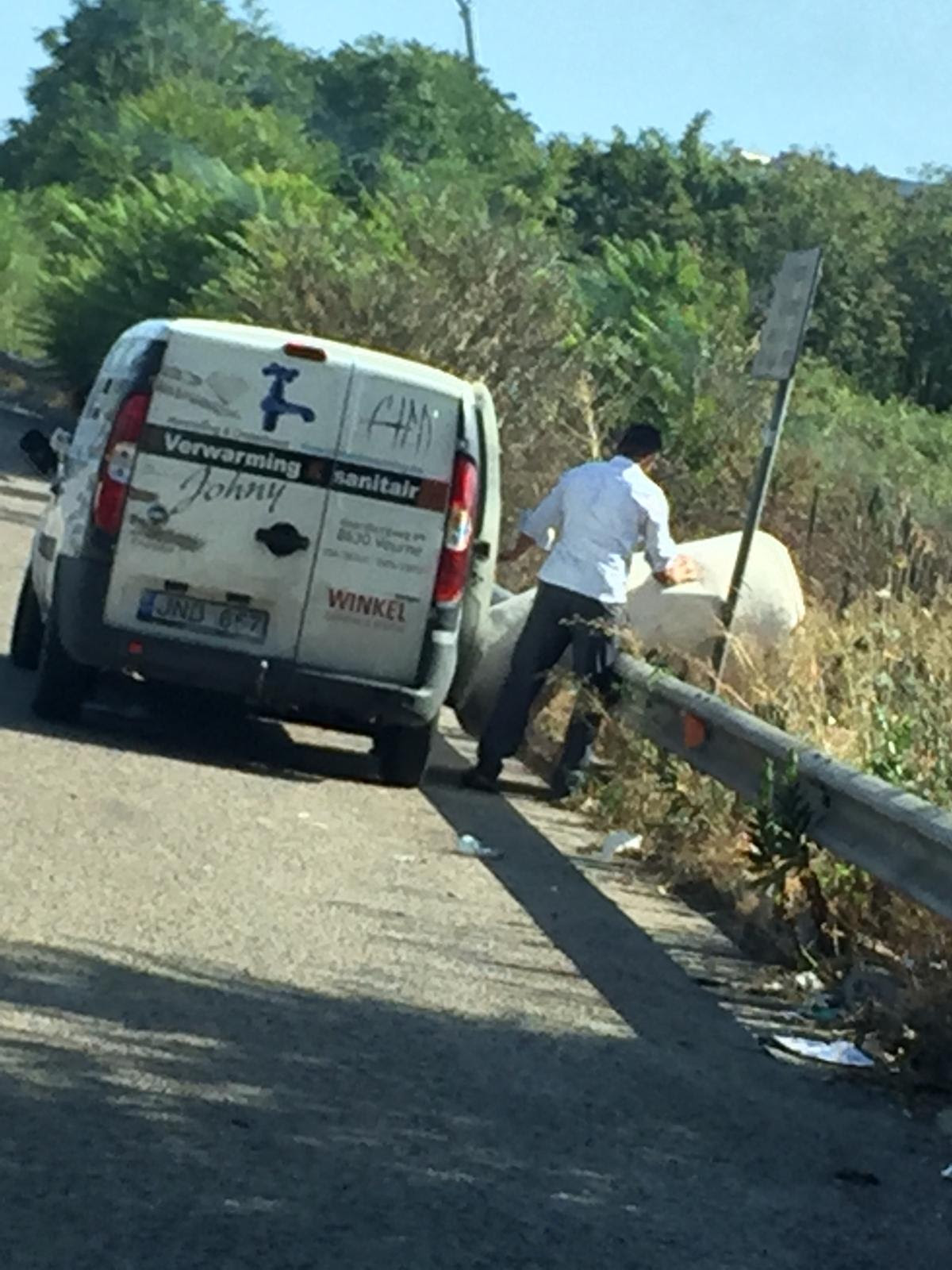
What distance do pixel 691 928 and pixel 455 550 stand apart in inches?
112

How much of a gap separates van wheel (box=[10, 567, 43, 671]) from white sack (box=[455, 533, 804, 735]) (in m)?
2.22

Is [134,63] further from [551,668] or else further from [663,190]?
[551,668]

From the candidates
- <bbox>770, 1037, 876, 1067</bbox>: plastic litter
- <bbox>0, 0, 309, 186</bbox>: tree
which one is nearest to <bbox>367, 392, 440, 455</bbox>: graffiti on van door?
<bbox>770, 1037, 876, 1067</bbox>: plastic litter

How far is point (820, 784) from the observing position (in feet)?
31.3

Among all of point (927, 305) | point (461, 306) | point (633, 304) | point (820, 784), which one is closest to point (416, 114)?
point (927, 305)

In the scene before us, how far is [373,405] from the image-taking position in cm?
1225

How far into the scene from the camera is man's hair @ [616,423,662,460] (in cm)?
1324

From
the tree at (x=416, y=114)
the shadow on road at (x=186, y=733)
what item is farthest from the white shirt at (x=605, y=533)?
the tree at (x=416, y=114)

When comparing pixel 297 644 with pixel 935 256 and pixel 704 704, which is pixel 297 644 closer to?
pixel 704 704

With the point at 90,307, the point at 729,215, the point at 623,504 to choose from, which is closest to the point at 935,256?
the point at 729,215

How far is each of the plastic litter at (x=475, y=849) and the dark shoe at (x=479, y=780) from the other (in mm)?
1743

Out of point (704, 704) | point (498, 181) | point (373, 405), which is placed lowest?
point (704, 704)

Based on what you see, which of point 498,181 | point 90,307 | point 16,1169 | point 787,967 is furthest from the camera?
point 498,181

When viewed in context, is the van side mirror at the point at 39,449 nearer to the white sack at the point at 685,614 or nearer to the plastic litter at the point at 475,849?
the white sack at the point at 685,614
